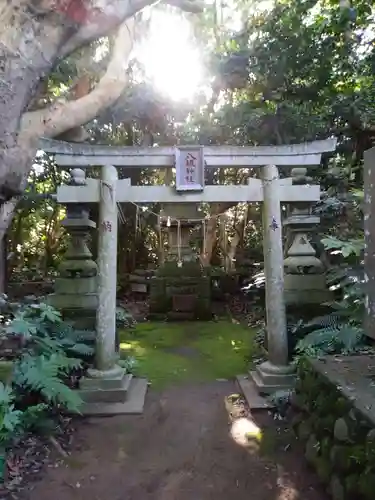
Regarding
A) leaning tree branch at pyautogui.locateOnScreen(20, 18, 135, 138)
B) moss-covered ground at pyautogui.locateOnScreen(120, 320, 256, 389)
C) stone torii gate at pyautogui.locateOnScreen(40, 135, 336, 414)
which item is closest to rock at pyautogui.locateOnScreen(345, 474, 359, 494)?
stone torii gate at pyautogui.locateOnScreen(40, 135, 336, 414)

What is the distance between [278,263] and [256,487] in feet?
9.09

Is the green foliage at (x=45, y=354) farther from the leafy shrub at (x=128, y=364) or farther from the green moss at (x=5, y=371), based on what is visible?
the leafy shrub at (x=128, y=364)

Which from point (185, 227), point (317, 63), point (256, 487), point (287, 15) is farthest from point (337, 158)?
point (256, 487)

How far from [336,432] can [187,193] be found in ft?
10.9

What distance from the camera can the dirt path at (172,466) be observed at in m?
3.23

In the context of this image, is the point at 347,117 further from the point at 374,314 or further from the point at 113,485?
the point at 113,485

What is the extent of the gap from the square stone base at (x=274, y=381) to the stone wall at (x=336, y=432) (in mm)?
1154

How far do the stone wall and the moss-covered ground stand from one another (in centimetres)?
258

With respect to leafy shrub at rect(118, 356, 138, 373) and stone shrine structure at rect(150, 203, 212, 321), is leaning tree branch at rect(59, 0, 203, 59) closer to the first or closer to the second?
leafy shrub at rect(118, 356, 138, 373)

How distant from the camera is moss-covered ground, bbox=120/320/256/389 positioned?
20.8 feet

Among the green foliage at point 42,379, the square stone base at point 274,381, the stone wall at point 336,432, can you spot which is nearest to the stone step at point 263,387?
the square stone base at point 274,381

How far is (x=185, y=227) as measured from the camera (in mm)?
11031

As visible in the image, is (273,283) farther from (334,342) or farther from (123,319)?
(123,319)

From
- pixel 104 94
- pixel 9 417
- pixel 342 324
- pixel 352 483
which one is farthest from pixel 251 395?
pixel 104 94
